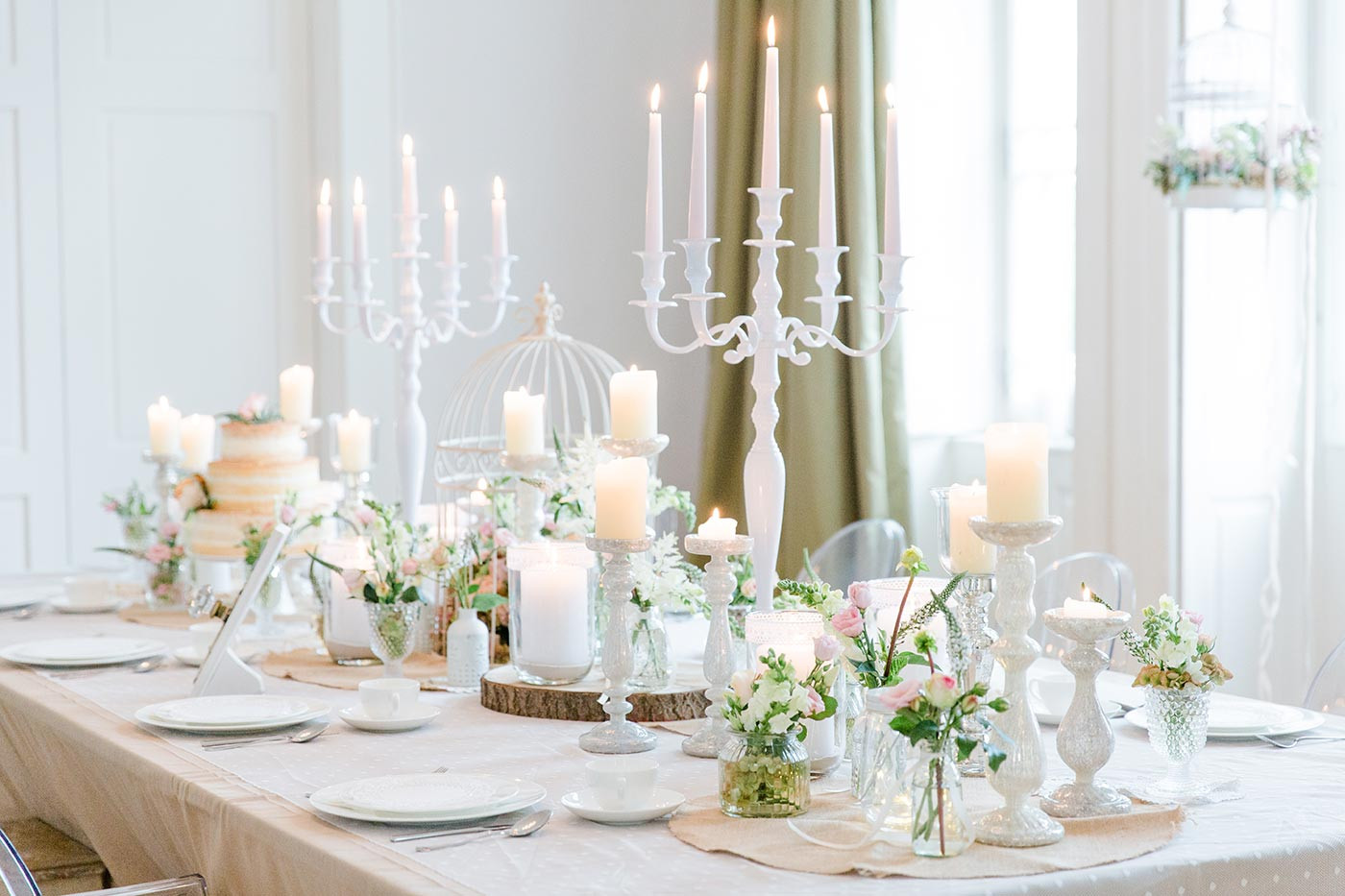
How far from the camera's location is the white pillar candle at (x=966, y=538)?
173 centimetres

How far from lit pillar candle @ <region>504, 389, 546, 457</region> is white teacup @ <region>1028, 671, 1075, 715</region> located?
80 centimetres

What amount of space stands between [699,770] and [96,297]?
3.64 meters

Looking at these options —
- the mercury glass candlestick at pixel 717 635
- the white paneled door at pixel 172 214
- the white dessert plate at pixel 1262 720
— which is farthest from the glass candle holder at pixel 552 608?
the white paneled door at pixel 172 214

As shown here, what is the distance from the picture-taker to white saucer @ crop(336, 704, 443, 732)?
2.02m

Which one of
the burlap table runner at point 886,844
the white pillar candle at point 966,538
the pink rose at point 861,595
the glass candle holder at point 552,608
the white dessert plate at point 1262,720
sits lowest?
the burlap table runner at point 886,844

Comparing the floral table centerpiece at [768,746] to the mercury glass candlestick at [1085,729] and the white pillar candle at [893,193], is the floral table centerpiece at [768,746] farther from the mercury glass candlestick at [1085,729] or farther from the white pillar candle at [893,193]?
the white pillar candle at [893,193]

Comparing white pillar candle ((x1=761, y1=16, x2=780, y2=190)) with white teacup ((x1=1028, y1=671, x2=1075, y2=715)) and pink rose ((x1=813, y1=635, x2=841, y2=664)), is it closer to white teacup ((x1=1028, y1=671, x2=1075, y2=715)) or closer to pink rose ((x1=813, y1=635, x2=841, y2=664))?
pink rose ((x1=813, y1=635, x2=841, y2=664))

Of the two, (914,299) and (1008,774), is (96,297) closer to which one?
(914,299)

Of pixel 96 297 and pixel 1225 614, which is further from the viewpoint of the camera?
pixel 96 297

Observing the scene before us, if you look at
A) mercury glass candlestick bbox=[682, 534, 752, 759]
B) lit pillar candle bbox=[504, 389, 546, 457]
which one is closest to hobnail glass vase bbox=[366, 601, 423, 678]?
lit pillar candle bbox=[504, 389, 546, 457]

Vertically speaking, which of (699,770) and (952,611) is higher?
(952,611)

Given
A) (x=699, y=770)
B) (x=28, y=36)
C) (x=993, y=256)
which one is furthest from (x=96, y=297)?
(x=699, y=770)

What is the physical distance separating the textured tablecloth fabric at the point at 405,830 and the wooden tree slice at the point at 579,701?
24 millimetres

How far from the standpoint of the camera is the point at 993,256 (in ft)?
15.0
